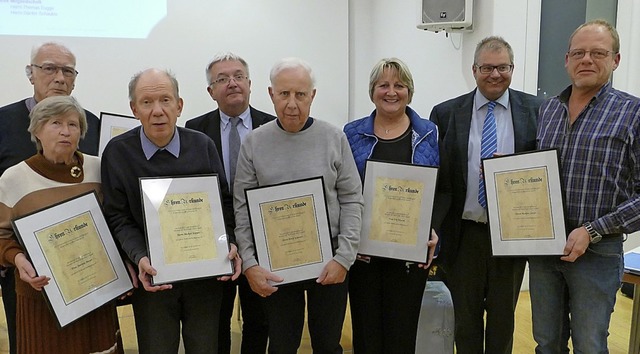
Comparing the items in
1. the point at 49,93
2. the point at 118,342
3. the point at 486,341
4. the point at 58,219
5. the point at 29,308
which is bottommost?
the point at 486,341

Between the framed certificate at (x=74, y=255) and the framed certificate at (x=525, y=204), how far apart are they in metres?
1.47

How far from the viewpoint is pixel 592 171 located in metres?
1.94

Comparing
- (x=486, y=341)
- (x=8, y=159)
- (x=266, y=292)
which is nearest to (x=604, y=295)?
(x=486, y=341)

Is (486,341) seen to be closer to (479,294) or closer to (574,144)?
(479,294)

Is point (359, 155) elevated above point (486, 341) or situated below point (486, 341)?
above

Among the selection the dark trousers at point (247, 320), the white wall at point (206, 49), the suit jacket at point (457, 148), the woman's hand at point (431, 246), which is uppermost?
the white wall at point (206, 49)

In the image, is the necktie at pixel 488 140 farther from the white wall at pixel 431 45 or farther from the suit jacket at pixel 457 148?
the white wall at pixel 431 45

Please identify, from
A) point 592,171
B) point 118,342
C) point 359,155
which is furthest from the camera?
point 359,155

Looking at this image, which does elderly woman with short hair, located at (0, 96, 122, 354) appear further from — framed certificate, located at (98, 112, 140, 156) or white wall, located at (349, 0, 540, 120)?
white wall, located at (349, 0, 540, 120)

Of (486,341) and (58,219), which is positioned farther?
(486,341)

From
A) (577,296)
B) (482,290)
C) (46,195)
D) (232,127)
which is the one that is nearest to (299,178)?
(232,127)

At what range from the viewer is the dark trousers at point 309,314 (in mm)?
2047

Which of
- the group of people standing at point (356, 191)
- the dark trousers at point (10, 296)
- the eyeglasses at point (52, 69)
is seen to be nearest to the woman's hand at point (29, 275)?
the group of people standing at point (356, 191)

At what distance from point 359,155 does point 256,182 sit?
48 centimetres
